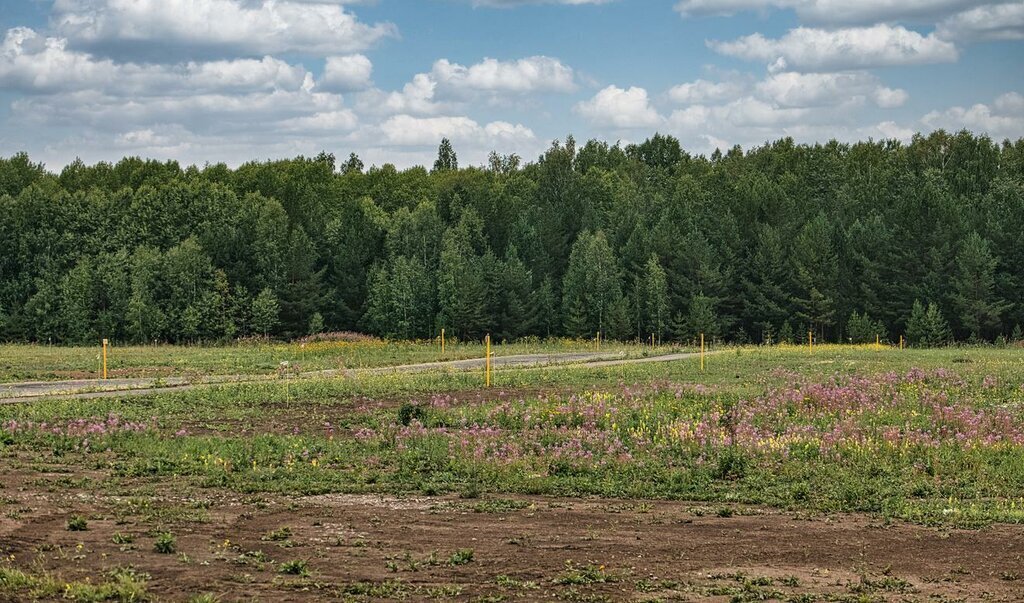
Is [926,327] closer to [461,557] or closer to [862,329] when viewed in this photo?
[862,329]

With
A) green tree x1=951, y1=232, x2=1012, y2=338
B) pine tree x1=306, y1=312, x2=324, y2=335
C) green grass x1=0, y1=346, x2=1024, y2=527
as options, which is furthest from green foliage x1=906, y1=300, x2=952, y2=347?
green grass x1=0, y1=346, x2=1024, y2=527

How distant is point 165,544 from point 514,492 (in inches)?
252

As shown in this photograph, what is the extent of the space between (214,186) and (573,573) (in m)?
100

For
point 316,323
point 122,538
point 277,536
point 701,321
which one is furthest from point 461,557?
point 316,323

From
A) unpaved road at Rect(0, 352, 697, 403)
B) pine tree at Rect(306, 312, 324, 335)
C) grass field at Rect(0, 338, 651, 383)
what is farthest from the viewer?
pine tree at Rect(306, 312, 324, 335)

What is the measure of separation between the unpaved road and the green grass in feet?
9.68

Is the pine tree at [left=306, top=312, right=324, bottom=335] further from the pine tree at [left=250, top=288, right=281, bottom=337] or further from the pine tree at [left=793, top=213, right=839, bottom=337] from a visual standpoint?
the pine tree at [left=793, top=213, right=839, bottom=337]

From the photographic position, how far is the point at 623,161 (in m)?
158

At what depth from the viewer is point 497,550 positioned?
14.6m

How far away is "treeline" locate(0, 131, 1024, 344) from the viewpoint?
3312 inches

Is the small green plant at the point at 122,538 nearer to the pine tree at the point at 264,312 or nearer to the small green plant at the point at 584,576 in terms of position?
the small green plant at the point at 584,576

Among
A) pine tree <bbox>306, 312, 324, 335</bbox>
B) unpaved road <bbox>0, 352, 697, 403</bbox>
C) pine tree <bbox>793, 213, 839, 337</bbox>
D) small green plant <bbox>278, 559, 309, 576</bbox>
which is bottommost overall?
small green plant <bbox>278, 559, 309, 576</bbox>

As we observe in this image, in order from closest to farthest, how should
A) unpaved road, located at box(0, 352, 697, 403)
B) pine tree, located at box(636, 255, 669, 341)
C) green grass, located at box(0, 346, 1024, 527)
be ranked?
green grass, located at box(0, 346, 1024, 527), unpaved road, located at box(0, 352, 697, 403), pine tree, located at box(636, 255, 669, 341)

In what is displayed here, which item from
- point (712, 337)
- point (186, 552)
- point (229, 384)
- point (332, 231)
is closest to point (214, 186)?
point (332, 231)
